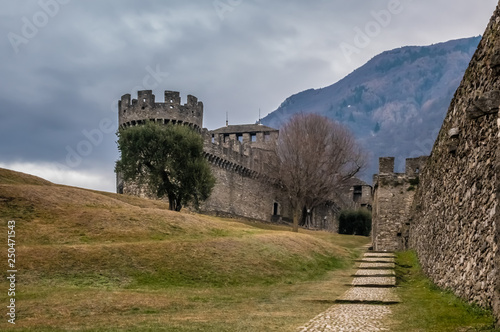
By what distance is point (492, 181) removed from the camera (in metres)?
8.13

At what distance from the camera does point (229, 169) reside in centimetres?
6078

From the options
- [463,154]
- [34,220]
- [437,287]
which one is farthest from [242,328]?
[34,220]

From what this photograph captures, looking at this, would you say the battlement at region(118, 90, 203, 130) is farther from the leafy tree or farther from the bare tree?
the leafy tree

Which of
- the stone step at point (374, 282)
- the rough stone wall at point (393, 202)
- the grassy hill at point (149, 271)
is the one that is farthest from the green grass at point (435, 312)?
the rough stone wall at point (393, 202)

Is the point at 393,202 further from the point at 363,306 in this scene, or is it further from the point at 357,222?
the point at 357,222

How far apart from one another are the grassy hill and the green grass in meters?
1.73

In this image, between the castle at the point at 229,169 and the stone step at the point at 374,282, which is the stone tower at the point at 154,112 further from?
the stone step at the point at 374,282

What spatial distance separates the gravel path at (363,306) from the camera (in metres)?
8.94

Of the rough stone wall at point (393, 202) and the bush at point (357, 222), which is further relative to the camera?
the bush at point (357, 222)

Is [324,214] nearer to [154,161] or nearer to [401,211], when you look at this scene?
[154,161]

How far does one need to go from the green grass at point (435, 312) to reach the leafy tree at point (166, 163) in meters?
26.2

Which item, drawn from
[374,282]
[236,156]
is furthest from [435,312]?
[236,156]

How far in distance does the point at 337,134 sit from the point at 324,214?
18069mm

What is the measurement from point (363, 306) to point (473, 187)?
371 centimetres
